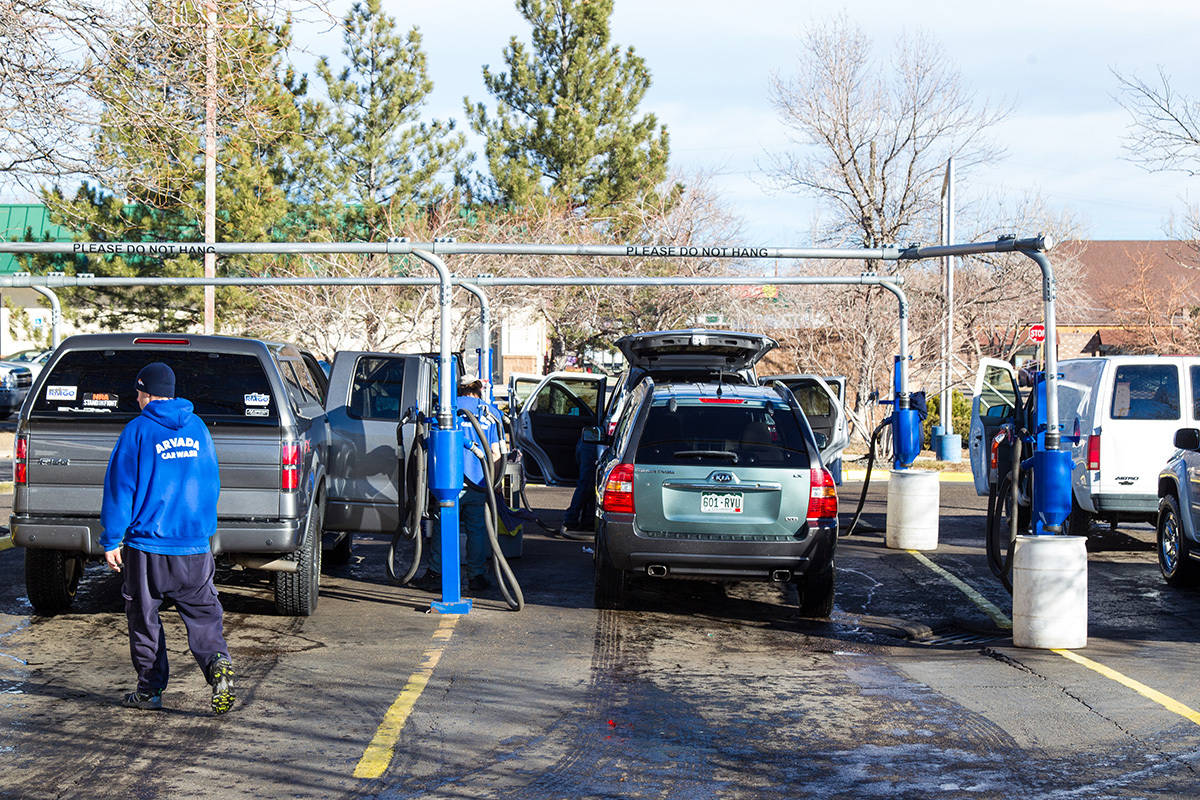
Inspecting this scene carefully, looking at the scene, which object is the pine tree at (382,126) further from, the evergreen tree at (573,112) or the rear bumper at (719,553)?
the rear bumper at (719,553)

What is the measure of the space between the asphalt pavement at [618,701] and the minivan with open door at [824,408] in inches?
138

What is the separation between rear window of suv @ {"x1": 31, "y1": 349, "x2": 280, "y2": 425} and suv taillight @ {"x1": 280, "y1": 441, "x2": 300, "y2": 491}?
0.66ft

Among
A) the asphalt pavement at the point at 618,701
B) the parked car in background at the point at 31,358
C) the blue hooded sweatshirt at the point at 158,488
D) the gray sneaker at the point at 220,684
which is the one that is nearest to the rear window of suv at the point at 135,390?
the asphalt pavement at the point at 618,701

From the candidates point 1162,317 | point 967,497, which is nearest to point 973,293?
point 967,497

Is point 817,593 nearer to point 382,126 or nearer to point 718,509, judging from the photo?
point 718,509

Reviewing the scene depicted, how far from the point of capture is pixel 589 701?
7367 millimetres

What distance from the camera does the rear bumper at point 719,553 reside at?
938 cm

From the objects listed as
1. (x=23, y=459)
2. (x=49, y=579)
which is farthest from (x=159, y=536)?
(x=49, y=579)

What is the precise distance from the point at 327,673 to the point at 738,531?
3132mm

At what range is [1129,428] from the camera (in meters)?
13.3

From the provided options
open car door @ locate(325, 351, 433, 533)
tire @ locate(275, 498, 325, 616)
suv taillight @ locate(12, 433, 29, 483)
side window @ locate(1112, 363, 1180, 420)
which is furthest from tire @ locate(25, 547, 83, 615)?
side window @ locate(1112, 363, 1180, 420)

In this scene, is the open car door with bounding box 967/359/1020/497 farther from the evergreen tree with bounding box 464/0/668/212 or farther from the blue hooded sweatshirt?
the evergreen tree with bounding box 464/0/668/212

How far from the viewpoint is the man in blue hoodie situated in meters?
6.90

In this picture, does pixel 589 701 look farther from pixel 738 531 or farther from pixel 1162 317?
pixel 1162 317
